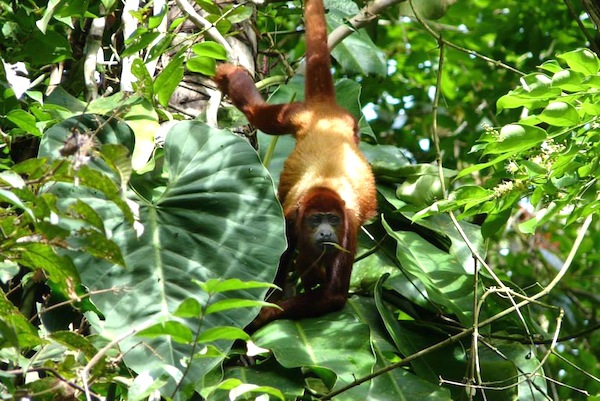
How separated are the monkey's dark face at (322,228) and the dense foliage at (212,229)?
20 cm

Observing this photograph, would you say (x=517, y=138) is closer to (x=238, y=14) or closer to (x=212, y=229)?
(x=212, y=229)

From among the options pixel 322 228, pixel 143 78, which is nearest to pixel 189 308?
pixel 143 78

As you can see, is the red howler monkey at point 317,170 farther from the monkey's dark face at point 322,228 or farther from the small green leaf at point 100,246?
the small green leaf at point 100,246

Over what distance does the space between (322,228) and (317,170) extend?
1.45 ft

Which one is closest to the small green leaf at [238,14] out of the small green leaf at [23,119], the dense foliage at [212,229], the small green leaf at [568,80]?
the dense foliage at [212,229]

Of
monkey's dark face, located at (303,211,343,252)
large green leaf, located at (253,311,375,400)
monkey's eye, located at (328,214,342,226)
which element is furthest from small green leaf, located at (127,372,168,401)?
monkey's eye, located at (328,214,342,226)

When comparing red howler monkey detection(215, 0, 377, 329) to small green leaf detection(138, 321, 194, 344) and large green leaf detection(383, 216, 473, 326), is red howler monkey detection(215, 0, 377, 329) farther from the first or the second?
small green leaf detection(138, 321, 194, 344)

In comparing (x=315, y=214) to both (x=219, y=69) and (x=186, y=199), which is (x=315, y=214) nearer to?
(x=219, y=69)

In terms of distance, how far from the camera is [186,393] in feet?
8.36

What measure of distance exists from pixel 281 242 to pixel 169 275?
18.8 inches

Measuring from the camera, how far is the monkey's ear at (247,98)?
4.48 meters

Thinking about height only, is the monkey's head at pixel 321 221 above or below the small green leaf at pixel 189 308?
below

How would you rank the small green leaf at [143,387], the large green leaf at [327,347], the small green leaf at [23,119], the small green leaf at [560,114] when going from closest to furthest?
the small green leaf at [143,387], the small green leaf at [560,114], the large green leaf at [327,347], the small green leaf at [23,119]

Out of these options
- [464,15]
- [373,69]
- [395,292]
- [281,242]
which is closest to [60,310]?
[281,242]
